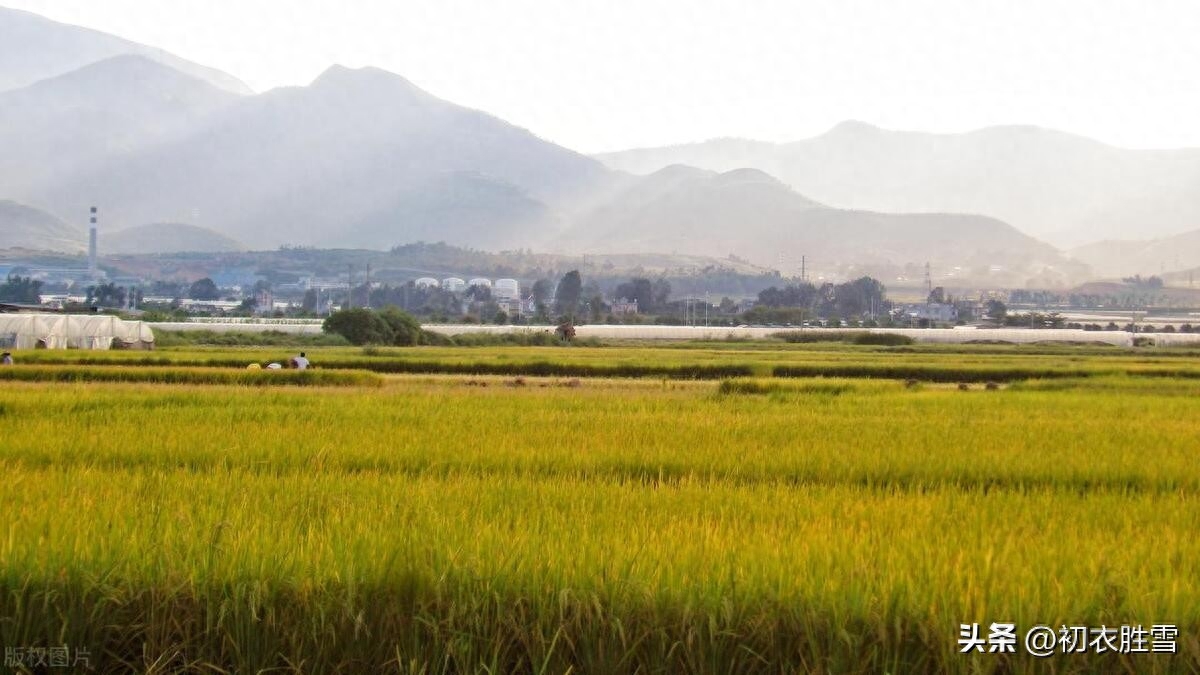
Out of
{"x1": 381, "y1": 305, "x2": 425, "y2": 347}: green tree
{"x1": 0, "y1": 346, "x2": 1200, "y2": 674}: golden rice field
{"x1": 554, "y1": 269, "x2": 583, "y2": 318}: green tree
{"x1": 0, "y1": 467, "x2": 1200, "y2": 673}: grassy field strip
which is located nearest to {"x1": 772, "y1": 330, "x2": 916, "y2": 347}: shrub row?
{"x1": 381, "y1": 305, "x2": 425, "y2": 347}: green tree

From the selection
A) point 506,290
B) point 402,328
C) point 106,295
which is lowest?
point 402,328

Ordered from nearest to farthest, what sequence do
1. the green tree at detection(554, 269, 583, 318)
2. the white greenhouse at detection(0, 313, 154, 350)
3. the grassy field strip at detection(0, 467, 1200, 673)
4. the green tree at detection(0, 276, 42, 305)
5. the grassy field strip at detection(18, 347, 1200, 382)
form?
the grassy field strip at detection(0, 467, 1200, 673) → the grassy field strip at detection(18, 347, 1200, 382) → the white greenhouse at detection(0, 313, 154, 350) → the green tree at detection(0, 276, 42, 305) → the green tree at detection(554, 269, 583, 318)

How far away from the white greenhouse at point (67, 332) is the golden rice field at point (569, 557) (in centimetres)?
2965

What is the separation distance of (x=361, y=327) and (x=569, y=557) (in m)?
50.1

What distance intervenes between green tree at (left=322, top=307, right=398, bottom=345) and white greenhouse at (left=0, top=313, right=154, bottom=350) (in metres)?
13.2

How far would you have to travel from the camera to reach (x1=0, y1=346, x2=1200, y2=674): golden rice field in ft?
14.1

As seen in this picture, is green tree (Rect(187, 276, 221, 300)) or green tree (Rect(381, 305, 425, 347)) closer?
green tree (Rect(381, 305, 425, 347))

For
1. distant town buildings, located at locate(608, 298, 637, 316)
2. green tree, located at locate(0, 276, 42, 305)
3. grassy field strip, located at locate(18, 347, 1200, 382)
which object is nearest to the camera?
grassy field strip, located at locate(18, 347, 1200, 382)

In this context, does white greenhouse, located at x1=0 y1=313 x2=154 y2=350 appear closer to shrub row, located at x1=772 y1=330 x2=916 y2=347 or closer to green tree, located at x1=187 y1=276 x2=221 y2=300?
shrub row, located at x1=772 y1=330 x2=916 y2=347

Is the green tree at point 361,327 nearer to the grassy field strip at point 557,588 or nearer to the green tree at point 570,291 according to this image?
the grassy field strip at point 557,588

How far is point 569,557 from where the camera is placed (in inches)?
184

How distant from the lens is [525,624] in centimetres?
437

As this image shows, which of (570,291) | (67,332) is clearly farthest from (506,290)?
(67,332)

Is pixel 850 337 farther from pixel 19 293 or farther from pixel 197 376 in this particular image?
pixel 19 293
